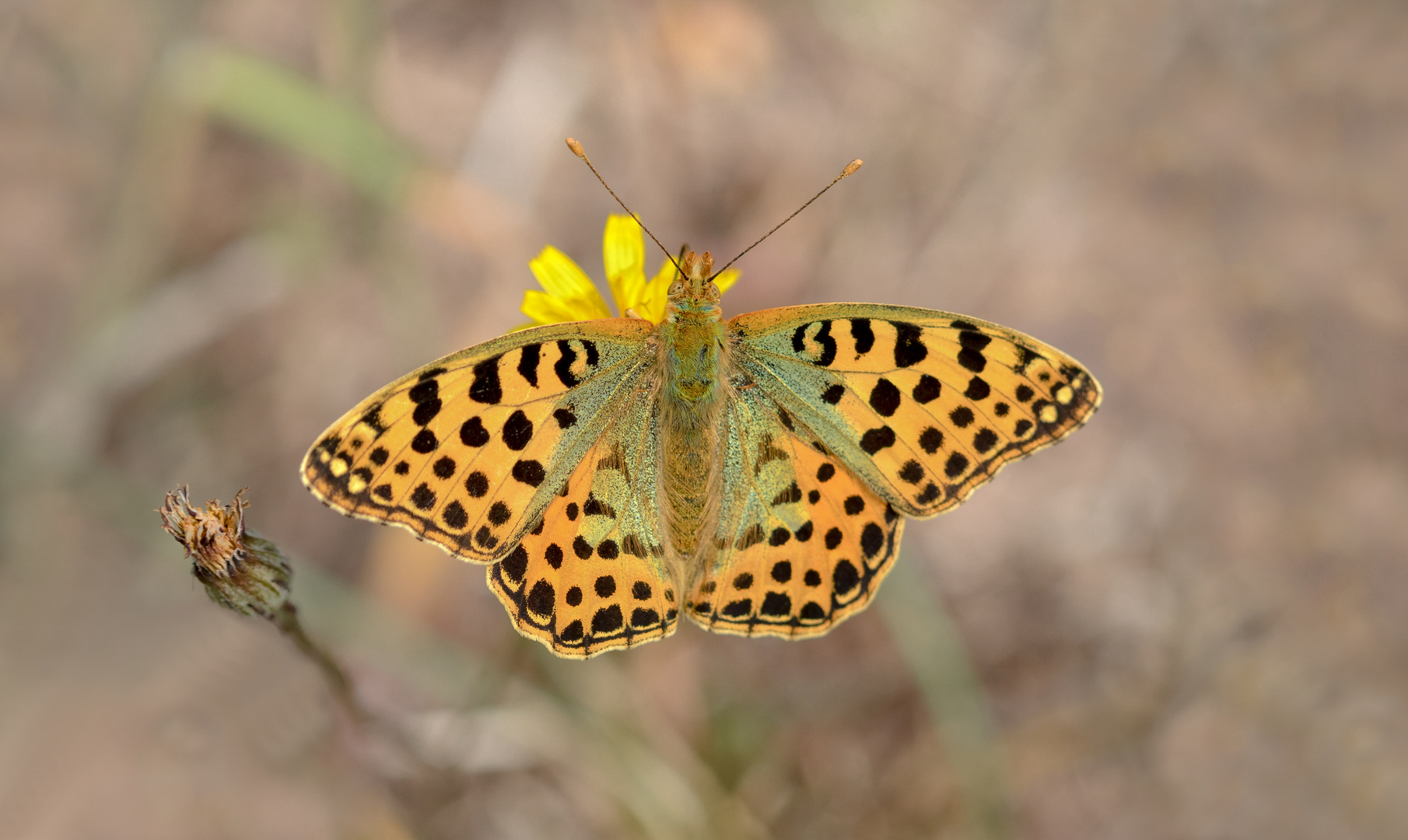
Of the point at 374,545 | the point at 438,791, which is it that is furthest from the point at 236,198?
the point at 438,791

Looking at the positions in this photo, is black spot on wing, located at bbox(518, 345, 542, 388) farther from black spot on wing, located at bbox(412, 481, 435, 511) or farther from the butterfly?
black spot on wing, located at bbox(412, 481, 435, 511)

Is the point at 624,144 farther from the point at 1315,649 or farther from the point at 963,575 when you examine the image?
the point at 1315,649

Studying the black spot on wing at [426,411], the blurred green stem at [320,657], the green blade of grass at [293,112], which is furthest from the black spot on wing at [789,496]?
the green blade of grass at [293,112]

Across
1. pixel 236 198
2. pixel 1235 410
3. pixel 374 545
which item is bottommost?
pixel 374 545

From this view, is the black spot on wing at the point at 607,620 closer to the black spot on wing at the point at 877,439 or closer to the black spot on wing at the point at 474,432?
the black spot on wing at the point at 474,432

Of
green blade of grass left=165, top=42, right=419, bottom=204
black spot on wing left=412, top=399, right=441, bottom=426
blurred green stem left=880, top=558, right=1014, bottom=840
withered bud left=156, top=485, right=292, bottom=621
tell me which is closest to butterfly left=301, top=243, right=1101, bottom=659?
black spot on wing left=412, top=399, right=441, bottom=426

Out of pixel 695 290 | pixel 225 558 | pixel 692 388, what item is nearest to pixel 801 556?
pixel 692 388

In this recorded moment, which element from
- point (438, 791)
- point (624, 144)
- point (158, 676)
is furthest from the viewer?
point (624, 144)

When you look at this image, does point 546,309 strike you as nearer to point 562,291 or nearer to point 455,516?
point 562,291
